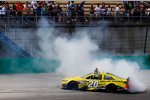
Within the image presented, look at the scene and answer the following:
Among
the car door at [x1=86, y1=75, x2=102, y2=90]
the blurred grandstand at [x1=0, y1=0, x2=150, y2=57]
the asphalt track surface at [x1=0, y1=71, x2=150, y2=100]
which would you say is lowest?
the asphalt track surface at [x1=0, y1=71, x2=150, y2=100]

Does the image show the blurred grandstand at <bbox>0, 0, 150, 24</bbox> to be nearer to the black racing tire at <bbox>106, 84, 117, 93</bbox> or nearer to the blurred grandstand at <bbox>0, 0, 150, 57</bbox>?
the blurred grandstand at <bbox>0, 0, 150, 57</bbox>

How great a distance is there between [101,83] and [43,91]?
2.60 m

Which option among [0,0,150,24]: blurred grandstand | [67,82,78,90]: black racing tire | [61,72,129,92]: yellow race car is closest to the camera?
[61,72,129,92]: yellow race car

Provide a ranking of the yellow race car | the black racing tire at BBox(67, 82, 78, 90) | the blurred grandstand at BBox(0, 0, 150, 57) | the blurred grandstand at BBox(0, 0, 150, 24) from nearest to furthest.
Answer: the yellow race car < the black racing tire at BBox(67, 82, 78, 90) < the blurred grandstand at BBox(0, 0, 150, 57) < the blurred grandstand at BBox(0, 0, 150, 24)

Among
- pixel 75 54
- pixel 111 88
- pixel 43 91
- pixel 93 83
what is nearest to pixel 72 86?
pixel 93 83

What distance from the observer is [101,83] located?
19484 mm

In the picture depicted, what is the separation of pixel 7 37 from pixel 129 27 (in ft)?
24.8

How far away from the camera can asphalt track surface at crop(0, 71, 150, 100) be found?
18.1 meters

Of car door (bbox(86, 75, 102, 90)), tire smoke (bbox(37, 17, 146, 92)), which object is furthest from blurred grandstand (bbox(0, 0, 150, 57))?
car door (bbox(86, 75, 102, 90))

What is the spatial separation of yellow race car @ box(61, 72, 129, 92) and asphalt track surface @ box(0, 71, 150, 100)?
0.35 m

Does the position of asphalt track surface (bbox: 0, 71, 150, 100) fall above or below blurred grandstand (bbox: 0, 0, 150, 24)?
below

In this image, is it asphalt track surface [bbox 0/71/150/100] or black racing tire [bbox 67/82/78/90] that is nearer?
asphalt track surface [bbox 0/71/150/100]

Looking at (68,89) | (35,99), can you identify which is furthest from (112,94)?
(35,99)

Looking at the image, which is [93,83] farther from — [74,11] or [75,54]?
[74,11]
